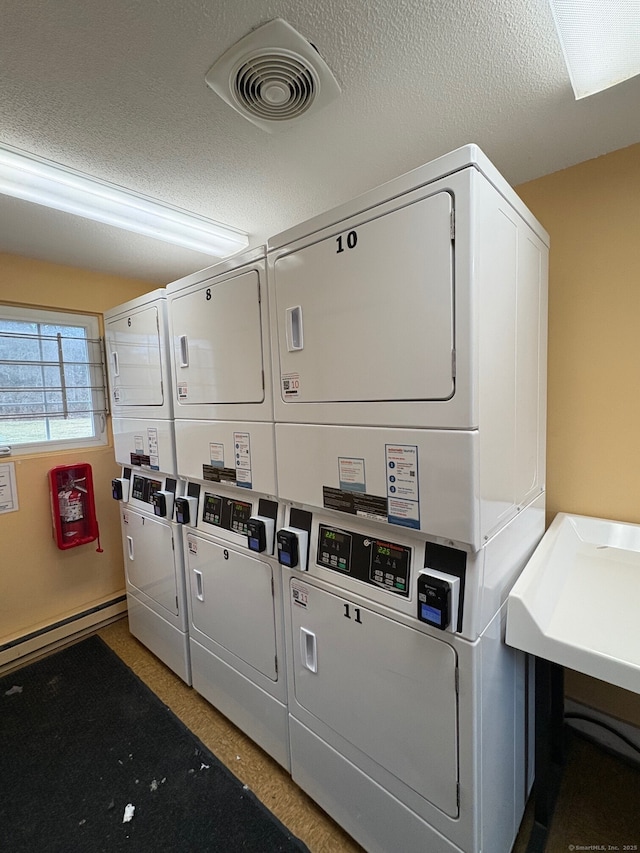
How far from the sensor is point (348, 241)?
112 centimetres

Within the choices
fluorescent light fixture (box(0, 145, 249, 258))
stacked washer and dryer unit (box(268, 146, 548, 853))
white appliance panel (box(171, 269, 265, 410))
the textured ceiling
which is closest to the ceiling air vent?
the textured ceiling

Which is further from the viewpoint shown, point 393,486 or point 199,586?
point 199,586

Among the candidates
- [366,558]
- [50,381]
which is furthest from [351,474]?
[50,381]

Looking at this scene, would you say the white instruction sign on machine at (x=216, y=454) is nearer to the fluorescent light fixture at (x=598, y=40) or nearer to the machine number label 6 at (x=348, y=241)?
the machine number label 6 at (x=348, y=241)

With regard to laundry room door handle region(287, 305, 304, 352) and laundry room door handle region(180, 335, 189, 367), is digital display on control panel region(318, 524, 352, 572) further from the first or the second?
laundry room door handle region(180, 335, 189, 367)

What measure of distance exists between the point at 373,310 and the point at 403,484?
493 millimetres

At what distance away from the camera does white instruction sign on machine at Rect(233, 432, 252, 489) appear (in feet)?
5.10

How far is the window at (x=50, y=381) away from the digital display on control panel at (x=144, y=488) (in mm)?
630

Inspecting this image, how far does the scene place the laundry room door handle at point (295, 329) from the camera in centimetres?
128

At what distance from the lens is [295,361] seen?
1.32 metres

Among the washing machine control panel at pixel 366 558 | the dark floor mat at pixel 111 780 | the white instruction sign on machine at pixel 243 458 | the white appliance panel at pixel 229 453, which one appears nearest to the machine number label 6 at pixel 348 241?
the white appliance panel at pixel 229 453

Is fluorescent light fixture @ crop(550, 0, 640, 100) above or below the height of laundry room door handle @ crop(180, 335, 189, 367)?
above

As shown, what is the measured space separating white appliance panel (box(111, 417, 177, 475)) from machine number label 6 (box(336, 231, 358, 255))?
4.09 feet

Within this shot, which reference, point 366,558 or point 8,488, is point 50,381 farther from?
Result: point 366,558
